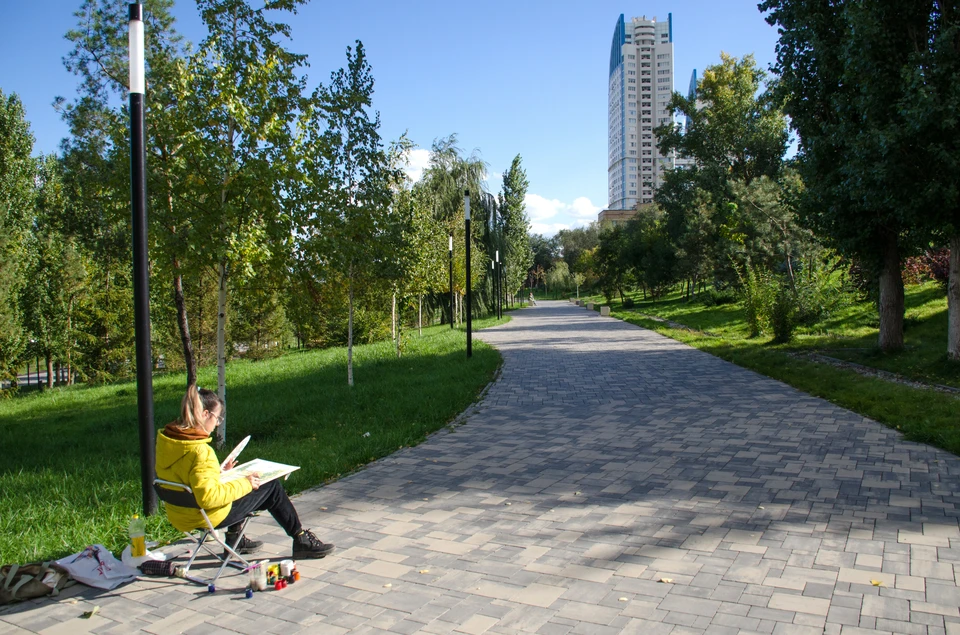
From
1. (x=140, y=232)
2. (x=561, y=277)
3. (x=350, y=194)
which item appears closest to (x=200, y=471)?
(x=140, y=232)

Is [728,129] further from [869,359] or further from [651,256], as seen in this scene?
[869,359]

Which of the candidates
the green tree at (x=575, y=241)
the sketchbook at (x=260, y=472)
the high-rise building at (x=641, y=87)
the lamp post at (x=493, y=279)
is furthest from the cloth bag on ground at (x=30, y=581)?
the high-rise building at (x=641, y=87)

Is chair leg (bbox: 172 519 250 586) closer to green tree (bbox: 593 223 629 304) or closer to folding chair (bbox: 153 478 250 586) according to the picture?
folding chair (bbox: 153 478 250 586)

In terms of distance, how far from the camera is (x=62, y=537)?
4449 millimetres

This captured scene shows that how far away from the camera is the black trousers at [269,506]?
155 inches

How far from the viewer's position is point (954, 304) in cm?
1095

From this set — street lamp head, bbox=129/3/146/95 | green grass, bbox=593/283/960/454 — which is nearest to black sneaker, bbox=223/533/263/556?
street lamp head, bbox=129/3/146/95

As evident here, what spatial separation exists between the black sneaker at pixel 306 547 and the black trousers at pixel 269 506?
45mm

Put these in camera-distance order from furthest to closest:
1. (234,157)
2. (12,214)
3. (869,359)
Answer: (12,214)
(869,359)
(234,157)

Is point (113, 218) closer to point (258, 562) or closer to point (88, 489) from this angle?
point (88, 489)

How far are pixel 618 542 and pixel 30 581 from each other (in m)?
3.38

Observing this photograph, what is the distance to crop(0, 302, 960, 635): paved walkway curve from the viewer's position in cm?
331

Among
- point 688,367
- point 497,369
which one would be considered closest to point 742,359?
point 688,367

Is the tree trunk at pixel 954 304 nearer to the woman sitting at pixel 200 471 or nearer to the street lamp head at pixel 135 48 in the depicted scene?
the woman sitting at pixel 200 471
